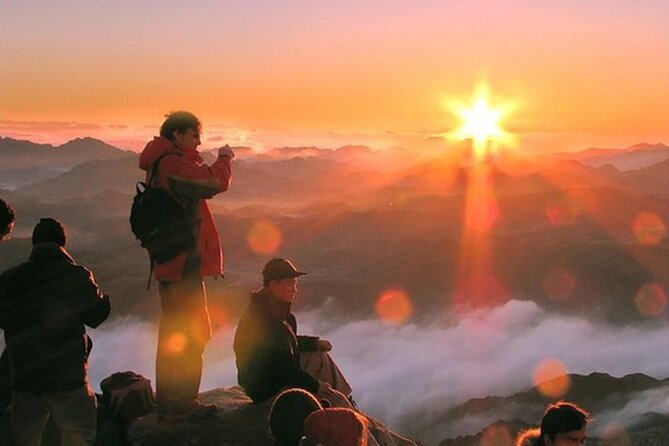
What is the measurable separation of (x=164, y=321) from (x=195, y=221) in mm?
1204

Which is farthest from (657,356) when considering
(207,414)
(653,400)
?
(207,414)

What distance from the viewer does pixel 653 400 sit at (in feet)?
303

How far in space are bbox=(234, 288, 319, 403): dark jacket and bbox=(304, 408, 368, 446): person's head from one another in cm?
243

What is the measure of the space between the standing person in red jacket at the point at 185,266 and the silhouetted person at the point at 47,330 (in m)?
1.23

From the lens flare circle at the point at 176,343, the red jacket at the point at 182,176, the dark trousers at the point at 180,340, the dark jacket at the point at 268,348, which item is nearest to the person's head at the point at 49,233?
the red jacket at the point at 182,176

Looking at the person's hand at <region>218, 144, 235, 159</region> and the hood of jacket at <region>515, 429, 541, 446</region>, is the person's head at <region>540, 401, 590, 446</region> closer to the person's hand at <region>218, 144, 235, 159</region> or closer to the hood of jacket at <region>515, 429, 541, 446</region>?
the hood of jacket at <region>515, 429, 541, 446</region>

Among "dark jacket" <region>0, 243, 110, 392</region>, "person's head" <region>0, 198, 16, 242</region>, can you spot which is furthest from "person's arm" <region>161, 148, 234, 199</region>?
"person's head" <region>0, 198, 16, 242</region>

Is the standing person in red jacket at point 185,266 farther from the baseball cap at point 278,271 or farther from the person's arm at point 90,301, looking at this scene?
the person's arm at point 90,301

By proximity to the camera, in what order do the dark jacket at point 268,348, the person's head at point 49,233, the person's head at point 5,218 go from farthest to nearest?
the dark jacket at point 268,348 < the person's head at point 5,218 < the person's head at point 49,233

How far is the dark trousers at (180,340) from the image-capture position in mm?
7027

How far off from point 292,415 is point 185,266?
207 cm

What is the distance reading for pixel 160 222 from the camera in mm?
6742

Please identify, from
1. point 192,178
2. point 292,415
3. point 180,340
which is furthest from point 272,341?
point 192,178

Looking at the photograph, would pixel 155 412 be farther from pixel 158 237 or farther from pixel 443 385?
pixel 443 385
